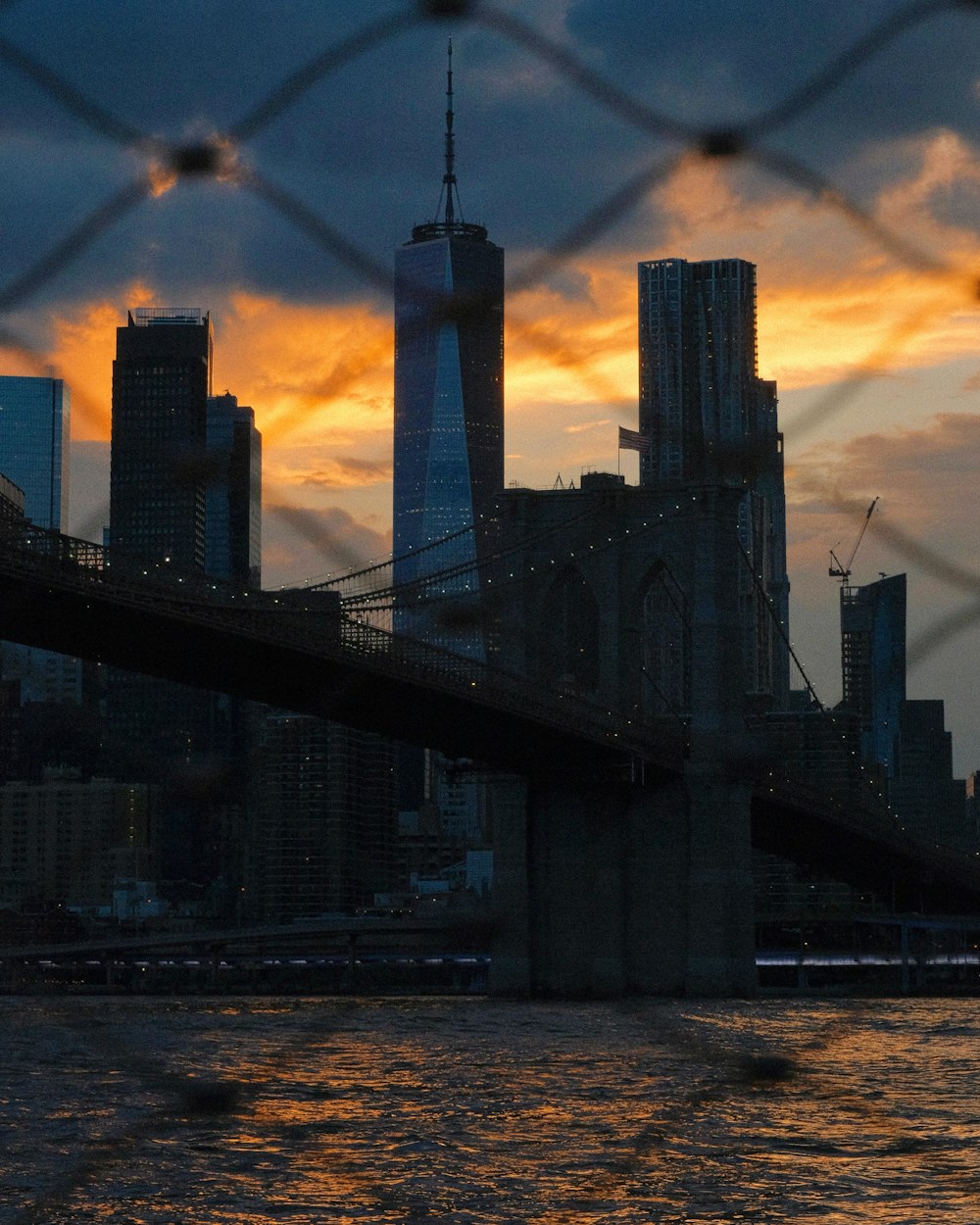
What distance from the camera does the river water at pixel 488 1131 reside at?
1455 cm

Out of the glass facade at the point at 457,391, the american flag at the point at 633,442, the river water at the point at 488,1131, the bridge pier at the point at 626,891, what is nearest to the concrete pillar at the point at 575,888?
the bridge pier at the point at 626,891

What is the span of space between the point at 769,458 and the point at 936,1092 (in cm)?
2155

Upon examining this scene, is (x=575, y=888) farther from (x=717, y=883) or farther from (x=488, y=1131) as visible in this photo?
(x=488, y=1131)

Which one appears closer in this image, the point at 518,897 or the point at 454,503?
the point at 454,503

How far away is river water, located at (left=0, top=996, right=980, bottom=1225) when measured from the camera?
47.7 ft

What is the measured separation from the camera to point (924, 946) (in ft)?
347

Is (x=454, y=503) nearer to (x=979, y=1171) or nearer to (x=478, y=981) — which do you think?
(x=979, y=1171)

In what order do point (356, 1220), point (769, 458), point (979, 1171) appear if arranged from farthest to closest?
point (979, 1171) < point (356, 1220) < point (769, 458)

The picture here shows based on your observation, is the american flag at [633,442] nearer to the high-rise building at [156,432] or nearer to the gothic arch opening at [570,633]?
the high-rise building at [156,432]

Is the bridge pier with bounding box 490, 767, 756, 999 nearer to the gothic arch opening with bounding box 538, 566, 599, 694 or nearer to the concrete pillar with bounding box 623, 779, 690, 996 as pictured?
the concrete pillar with bounding box 623, 779, 690, 996

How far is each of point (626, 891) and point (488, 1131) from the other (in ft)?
148

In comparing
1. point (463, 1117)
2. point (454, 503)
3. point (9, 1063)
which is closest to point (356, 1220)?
point (454, 503)

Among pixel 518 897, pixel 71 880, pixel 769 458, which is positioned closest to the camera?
pixel 769 458

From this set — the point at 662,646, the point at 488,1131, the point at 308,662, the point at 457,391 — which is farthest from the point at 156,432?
the point at 662,646
